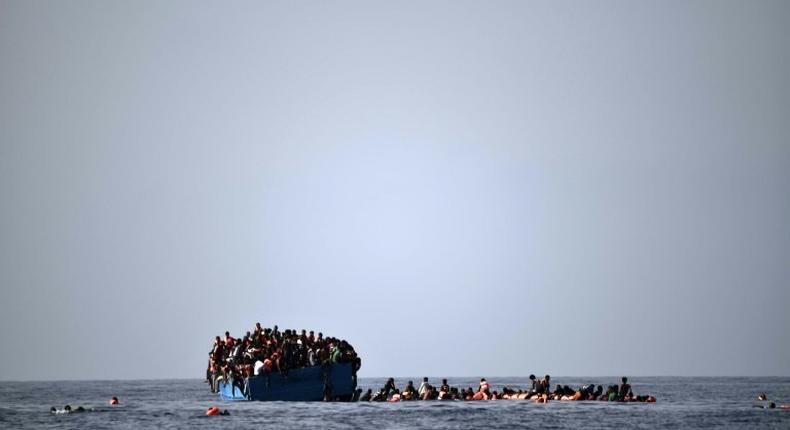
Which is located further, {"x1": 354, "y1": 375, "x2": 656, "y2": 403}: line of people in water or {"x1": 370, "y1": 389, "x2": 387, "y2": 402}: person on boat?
{"x1": 354, "y1": 375, "x2": 656, "y2": 403}: line of people in water

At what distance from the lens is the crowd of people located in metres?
58.6

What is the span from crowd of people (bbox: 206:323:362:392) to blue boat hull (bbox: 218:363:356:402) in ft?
1.08

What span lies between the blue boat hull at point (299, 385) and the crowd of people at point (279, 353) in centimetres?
33

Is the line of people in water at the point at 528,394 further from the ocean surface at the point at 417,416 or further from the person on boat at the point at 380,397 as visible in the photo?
the ocean surface at the point at 417,416

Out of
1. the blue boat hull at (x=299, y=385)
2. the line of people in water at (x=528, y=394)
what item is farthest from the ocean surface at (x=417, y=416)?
the line of people in water at (x=528, y=394)

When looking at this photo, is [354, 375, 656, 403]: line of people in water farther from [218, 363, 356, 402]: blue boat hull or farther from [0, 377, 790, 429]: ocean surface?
[218, 363, 356, 402]: blue boat hull

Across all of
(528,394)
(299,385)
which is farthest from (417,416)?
(528,394)

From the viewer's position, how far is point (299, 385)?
59750mm

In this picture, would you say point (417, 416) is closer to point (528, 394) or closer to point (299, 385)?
point (299, 385)

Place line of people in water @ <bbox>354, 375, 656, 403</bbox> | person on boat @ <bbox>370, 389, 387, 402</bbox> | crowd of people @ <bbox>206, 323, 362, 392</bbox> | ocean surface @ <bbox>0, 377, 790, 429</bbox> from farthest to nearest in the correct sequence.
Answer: line of people in water @ <bbox>354, 375, 656, 403</bbox> → person on boat @ <bbox>370, 389, 387, 402</bbox> → crowd of people @ <bbox>206, 323, 362, 392</bbox> → ocean surface @ <bbox>0, 377, 790, 429</bbox>

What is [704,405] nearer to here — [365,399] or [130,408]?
[365,399]

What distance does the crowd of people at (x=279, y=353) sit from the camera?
5862 cm

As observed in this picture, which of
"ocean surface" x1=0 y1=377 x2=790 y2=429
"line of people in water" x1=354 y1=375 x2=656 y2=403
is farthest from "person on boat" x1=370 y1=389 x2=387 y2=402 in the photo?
"ocean surface" x1=0 y1=377 x2=790 y2=429

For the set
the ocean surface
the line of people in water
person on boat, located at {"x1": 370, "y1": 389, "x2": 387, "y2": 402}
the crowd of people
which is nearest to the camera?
the ocean surface
